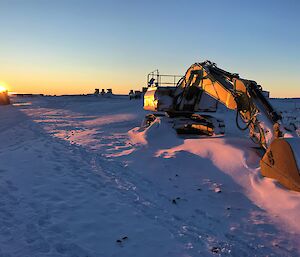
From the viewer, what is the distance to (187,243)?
4648mm

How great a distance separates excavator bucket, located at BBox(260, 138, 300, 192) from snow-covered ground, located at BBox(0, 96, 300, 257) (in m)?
0.18

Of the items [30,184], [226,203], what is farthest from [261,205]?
[30,184]

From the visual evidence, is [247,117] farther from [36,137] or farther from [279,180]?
[36,137]

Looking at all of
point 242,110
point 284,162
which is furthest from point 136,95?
point 284,162

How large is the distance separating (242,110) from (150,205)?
12.2 ft

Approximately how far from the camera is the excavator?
612 cm

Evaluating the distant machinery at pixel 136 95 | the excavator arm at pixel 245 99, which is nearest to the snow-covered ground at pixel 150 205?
the excavator arm at pixel 245 99

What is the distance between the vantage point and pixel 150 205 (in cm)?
613

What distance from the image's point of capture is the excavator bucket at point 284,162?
5812mm

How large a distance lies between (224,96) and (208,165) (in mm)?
2148

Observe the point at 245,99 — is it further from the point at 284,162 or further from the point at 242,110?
the point at 284,162

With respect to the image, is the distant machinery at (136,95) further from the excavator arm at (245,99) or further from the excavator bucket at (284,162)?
the excavator bucket at (284,162)

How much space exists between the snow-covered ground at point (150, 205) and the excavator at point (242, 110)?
1.38 ft

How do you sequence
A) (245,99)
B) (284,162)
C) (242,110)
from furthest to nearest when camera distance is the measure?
(242,110), (245,99), (284,162)
